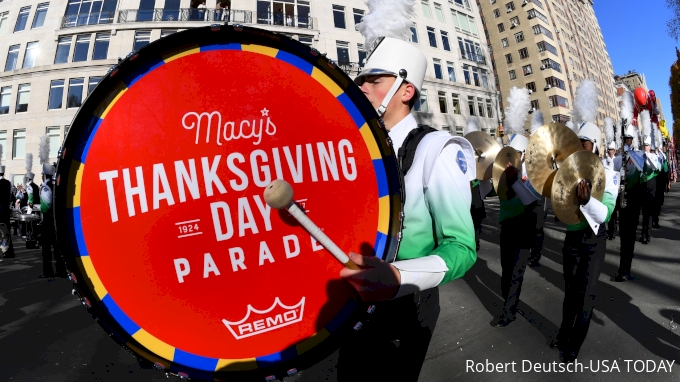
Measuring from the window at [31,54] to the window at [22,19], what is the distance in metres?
2.14

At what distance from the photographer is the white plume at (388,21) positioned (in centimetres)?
179

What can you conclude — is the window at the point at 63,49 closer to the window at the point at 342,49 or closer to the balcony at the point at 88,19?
the balcony at the point at 88,19

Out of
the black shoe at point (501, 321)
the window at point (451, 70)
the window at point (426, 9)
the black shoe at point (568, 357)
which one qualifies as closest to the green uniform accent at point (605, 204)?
the black shoe at point (568, 357)

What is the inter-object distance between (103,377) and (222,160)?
10.9 ft

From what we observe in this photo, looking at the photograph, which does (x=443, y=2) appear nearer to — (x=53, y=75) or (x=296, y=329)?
(x=53, y=75)

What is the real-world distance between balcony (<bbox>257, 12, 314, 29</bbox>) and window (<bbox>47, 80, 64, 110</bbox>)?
13688 millimetres

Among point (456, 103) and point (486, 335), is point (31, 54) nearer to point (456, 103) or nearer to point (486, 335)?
point (456, 103)

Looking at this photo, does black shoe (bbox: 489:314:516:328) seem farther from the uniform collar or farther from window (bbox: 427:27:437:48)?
window (bbox: 427:27:437:48)

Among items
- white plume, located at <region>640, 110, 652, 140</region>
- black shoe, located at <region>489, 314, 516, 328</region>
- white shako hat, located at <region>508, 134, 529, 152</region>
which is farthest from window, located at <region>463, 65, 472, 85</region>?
black shoe, located at <region>489, 314, 516, 328</region>

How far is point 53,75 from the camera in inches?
982

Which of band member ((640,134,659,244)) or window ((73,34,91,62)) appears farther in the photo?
window ((73,34,91,62))

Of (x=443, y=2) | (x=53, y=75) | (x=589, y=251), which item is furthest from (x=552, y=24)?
(x=589, y=251)

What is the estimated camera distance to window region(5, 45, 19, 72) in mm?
26323

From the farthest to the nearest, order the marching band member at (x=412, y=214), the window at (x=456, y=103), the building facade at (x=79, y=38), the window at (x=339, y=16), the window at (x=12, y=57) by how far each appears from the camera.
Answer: the window at (x=456, y=103)
the window at (x=339, y=16)
the window at (x=12, y=57)
the building facade at (x=79, y=38)
the marching band member at (x=412, y=214)
